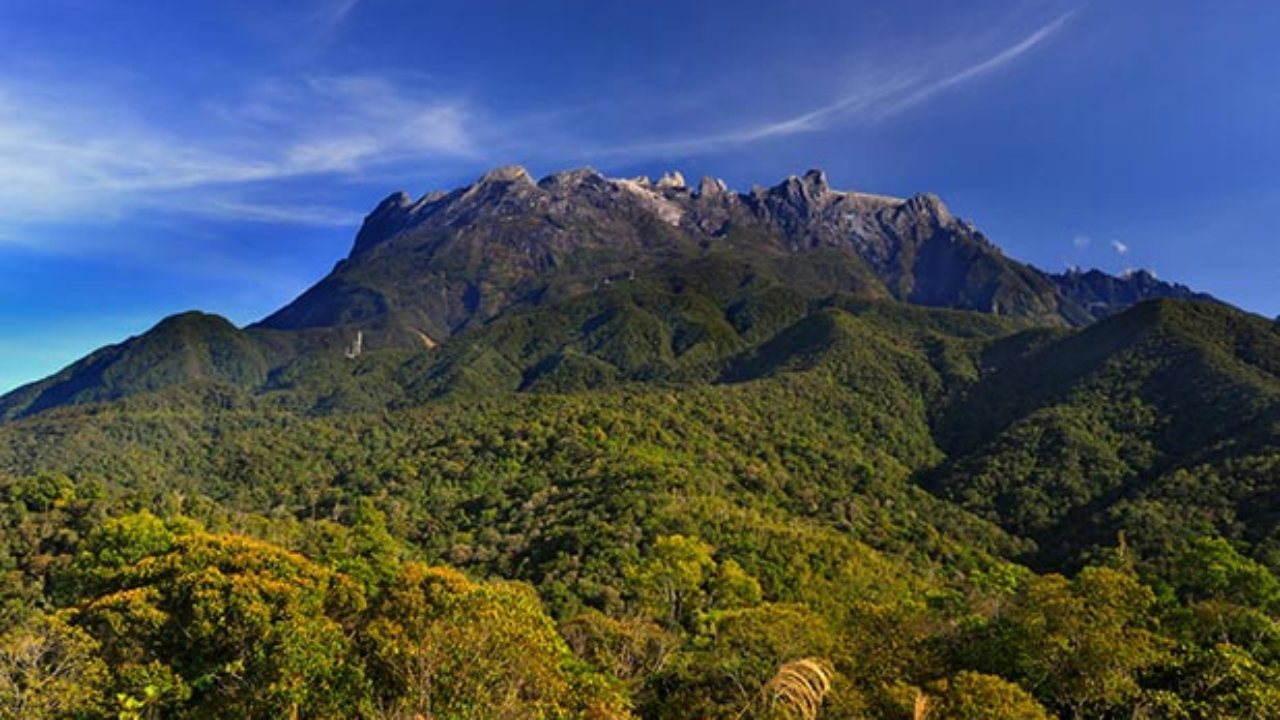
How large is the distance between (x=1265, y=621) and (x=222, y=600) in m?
40.6

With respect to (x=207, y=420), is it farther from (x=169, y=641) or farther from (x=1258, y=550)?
(x=1258, y=550)

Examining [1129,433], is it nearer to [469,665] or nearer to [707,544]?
[707,544]

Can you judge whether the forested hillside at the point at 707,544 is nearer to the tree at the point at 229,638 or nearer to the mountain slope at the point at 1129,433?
the tree at the point at 229,638

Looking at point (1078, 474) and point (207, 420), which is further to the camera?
point (207, 420)

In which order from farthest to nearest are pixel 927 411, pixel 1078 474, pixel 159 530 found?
pixel 927 411 < pixel 1078 474 < pixel 159 530

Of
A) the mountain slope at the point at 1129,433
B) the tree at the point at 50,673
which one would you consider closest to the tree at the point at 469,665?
the tree at the point at 50,673

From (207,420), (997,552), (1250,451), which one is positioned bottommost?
(997,552)

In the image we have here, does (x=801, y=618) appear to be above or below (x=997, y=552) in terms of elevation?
above

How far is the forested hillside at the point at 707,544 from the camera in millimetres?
18891

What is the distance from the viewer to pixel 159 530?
38.4 meters

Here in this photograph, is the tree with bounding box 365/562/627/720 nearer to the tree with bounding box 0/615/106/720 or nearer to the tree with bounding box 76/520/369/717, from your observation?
the tree with bounding box 76/520/369/717

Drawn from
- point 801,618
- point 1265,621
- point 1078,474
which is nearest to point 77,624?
point 801,618

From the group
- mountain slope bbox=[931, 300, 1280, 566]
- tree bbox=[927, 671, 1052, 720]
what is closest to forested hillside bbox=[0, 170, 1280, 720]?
tree bbox=[927, 671, 1052, 720]

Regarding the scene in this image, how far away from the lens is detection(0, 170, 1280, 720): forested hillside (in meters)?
18.9
